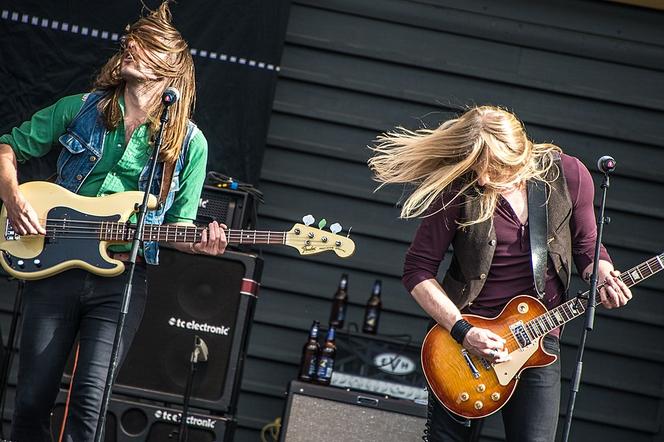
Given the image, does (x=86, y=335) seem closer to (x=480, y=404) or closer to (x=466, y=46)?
(x=480, y=404)

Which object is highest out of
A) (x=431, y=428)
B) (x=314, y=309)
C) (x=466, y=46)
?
(x=466, y=46)

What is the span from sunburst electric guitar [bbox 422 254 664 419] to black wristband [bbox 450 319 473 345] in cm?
6

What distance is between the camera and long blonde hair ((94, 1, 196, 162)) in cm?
411

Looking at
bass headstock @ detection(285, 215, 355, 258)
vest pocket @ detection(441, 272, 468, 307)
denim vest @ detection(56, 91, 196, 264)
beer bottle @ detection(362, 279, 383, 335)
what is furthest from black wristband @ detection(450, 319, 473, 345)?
beer bottle @ detection(362, 279, 383, 335)

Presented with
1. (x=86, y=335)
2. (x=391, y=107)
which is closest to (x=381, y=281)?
(x=391, y=107)

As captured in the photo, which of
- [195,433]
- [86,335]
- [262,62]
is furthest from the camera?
[262,62]

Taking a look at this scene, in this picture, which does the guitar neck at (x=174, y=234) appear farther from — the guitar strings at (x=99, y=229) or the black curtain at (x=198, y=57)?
the black curtain at (x=198, y=57)

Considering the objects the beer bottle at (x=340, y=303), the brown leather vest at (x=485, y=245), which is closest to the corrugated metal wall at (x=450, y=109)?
the beer bottle at (x=340, y=303)

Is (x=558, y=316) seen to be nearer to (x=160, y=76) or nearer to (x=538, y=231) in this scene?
(x=538, y=231)

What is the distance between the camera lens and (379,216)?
6.74m

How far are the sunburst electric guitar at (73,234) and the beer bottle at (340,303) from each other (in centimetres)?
229

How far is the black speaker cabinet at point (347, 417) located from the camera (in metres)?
5.50

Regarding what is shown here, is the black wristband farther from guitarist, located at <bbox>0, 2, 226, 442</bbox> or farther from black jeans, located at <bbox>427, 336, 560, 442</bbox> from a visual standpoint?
guitarist, located at <bbox>0, 2, 226, 442</bbox>

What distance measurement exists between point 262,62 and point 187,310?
1.85m
